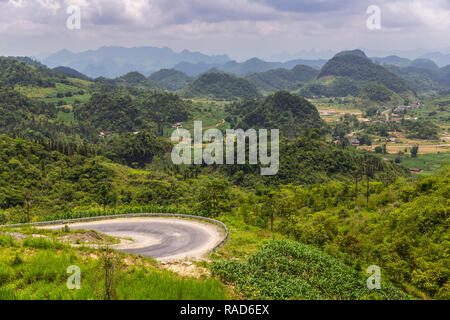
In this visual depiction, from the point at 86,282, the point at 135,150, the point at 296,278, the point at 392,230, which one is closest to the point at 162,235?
the point at 296,278

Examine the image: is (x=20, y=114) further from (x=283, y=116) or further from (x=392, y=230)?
(x=392, y=230)

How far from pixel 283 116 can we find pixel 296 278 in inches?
4240

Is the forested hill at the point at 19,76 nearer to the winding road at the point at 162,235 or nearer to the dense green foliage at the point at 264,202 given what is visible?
the dense green foliage at the point at 264,202

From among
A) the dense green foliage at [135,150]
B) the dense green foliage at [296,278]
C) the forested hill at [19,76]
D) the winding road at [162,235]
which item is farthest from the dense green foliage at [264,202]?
the forested hill at [19,76]

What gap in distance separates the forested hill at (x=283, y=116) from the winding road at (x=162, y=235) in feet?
293

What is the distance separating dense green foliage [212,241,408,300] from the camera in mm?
11320

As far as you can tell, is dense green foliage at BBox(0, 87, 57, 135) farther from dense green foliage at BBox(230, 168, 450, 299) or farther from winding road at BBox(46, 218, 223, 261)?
dense green foliage at BBox(230, 168, 450, 299)

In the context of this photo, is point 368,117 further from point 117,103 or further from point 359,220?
point 359,220

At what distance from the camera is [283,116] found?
381 ft

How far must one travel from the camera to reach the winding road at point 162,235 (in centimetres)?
1922

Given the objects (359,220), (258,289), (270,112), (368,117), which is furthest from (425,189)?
(368,117)

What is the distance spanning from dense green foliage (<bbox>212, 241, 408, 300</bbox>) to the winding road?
5188mm
